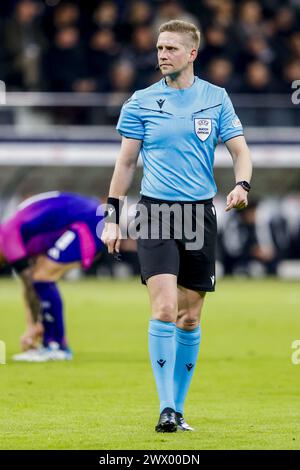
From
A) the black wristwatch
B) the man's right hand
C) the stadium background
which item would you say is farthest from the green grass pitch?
the stadium background

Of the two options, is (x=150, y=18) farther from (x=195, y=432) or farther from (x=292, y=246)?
(x=195, y=432)

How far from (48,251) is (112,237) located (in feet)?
14.4

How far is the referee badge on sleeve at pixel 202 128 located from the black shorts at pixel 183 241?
0.39 metres

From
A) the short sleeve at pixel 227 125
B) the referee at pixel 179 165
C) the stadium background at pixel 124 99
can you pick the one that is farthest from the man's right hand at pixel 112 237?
the stadium background at pixel 124 99

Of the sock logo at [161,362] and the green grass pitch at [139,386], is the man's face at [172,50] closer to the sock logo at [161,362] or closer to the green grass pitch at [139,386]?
the sock logo at [161,362]

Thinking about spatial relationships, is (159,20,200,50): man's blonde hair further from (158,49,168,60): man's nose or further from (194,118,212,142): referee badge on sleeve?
(194,118,212,142): referee badge on sleeve

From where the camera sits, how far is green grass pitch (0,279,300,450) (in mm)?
6938

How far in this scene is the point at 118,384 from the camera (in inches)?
379

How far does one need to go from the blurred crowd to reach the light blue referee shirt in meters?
14.7

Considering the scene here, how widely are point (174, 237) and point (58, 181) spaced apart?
52.0 feet

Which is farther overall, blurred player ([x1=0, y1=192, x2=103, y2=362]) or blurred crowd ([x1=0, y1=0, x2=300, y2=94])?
blurred crowd ([x1=0, y1=0, x2=300, y2=94])

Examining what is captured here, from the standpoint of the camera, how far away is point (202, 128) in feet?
23.9

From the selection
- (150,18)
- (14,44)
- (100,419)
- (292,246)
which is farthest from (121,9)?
(100,419)

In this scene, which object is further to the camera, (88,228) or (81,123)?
(81,123)
